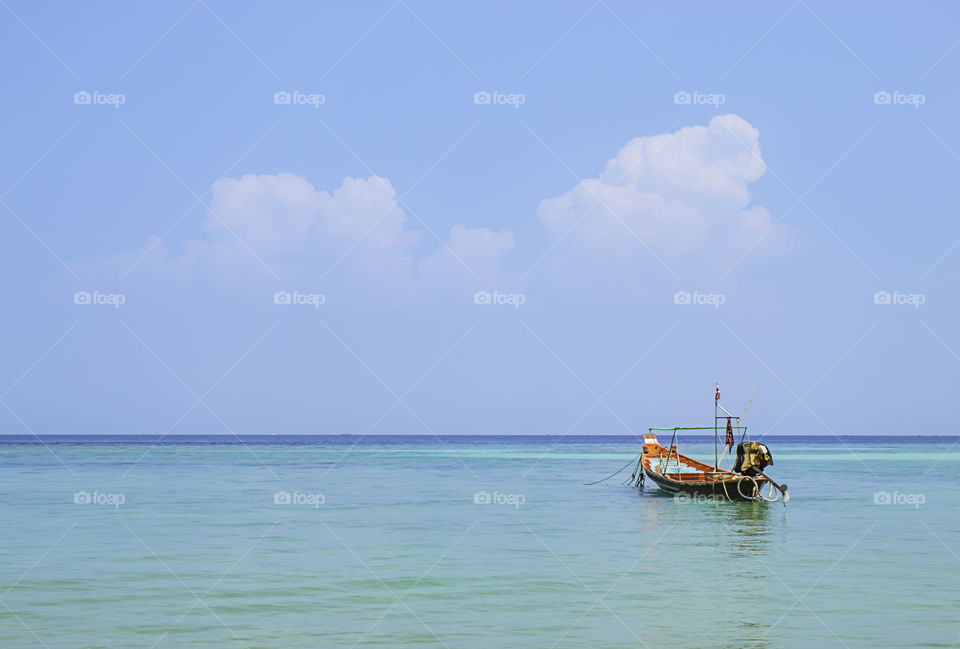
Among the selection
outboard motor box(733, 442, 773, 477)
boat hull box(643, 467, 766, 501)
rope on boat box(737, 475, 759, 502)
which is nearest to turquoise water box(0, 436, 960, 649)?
boat hull box(643, 467, 766, 501)

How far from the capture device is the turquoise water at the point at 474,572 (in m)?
15.2

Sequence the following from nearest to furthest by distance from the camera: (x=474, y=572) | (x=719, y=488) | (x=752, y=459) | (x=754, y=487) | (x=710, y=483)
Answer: (x=474, y=572), (x=754, y=487), (x=752, y=459), (x=719, y=488), (x=710, y=483)

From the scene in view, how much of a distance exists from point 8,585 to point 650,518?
68.7ft

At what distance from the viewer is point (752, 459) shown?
130 ft

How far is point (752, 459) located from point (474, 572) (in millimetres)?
21815

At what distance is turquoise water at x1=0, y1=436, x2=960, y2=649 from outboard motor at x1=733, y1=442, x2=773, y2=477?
1.98 meters

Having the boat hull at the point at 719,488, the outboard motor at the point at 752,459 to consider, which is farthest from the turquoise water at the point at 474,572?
the outboard motor at the point at 752,459

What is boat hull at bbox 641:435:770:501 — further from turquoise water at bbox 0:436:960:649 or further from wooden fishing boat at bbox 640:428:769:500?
turquoise water at bbox 0:436:960:649

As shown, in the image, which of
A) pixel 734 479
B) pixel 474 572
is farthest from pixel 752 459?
pixel 474 572

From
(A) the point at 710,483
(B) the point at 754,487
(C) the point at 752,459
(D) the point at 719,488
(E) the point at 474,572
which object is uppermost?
(C) the point at 752,459

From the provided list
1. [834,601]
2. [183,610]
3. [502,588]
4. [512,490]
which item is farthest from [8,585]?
[512,490]

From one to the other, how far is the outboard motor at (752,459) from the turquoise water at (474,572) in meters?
1.98

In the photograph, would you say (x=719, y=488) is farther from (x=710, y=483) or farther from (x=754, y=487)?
(x=754, y=487)

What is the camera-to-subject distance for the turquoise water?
1519 centimetres
